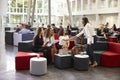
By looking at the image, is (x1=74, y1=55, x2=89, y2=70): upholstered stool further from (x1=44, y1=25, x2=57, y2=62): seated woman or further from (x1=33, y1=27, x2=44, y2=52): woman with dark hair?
(x1=33, y1=27, x2=44, y2=52): woman with dark hair

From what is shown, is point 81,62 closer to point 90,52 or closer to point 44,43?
point 90,52

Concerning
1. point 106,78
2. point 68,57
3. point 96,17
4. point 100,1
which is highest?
point 100,1

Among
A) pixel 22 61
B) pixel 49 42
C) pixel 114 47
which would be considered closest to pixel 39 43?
pixel 49 42

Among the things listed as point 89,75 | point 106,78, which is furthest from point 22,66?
point 106,78

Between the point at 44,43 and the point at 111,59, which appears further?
the point at 44,43

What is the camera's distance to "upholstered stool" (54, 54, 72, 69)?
6.55 m

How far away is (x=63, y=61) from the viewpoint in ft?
21.5

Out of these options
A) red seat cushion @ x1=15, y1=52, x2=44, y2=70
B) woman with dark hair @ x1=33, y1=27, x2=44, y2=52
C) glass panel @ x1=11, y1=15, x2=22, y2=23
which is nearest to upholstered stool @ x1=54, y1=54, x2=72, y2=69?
woman with dark hair @ x1=33, y1=27, x2=44, y2=52

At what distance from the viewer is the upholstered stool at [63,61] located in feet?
21.5

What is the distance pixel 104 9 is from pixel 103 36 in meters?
7.35

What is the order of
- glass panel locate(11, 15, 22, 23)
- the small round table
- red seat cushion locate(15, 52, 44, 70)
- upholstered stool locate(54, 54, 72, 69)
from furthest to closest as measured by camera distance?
1. glass panel locate(11, 15, 22, 23)
2. upholstered stool locate(54, 54, 72, 69)
3. red seat cushion locate(15, 52, 44, 70)
4. the small round table

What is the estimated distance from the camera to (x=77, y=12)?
22469 mm

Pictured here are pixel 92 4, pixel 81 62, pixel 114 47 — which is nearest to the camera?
pixel 81 62

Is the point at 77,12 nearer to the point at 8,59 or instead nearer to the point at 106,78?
the point at 8,59
